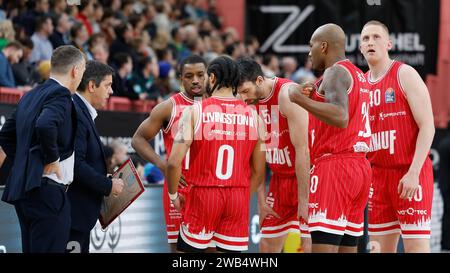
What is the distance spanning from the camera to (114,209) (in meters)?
9.12

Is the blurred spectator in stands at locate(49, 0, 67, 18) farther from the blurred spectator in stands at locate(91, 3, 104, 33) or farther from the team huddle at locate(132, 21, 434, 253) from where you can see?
the team huddle at locate(132, 21, 434, 253)

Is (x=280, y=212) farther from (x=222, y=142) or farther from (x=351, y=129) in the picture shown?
(x=222, y=142)

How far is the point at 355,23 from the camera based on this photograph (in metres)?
22.8

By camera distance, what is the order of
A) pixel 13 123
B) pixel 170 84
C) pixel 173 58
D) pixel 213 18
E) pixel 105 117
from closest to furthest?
pixel 13 123, pixel 105 117, pixel 170 84, pixel 173 58, pixel 213 18

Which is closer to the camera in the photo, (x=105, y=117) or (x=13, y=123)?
(x=13, y=123)

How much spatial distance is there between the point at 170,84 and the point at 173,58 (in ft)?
Answer: 5.43

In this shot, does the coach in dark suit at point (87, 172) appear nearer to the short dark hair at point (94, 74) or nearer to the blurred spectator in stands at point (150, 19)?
the short dark hair at point (94, 74)

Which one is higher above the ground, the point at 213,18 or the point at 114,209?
the point at 213,18

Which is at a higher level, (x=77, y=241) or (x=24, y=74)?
(x=24, y=74)

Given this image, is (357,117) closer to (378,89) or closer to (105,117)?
(378,89)

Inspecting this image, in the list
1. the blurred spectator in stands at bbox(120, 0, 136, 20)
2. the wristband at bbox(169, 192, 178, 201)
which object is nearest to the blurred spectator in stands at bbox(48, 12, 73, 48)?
the blurred spectator in stands at bbox(120, 0, 136, 20)

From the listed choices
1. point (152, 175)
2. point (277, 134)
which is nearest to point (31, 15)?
point (152, 175)

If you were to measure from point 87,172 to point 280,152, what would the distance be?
208cm
